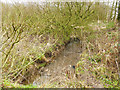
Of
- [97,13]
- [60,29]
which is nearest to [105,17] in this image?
A: [97,13]

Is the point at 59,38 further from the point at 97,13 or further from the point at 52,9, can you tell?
the point at 97,13

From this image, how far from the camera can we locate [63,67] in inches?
164

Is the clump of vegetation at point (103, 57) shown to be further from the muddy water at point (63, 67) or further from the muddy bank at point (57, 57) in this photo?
the muddy bank at point (57, 57)

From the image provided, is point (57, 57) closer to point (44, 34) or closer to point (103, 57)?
point (44, 34)

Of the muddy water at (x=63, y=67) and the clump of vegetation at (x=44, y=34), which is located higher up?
the clump of vegetation at (x=44, y=34)

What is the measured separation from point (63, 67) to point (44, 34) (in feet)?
5.20

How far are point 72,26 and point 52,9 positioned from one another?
1.18m

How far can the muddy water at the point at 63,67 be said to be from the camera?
359 cm

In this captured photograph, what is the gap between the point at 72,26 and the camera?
178 inches

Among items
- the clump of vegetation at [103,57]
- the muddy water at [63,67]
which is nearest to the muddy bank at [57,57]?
the muddy water at [63,67]

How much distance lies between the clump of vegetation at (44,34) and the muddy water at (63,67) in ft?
0.90

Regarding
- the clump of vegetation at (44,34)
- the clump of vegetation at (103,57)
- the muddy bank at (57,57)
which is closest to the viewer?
the clump of vegetation at (44,34)

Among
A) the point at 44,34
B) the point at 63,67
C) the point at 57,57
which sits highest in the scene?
the point at 44,34

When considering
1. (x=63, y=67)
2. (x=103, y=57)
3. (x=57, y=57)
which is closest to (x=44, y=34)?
(x=57, y=57)
